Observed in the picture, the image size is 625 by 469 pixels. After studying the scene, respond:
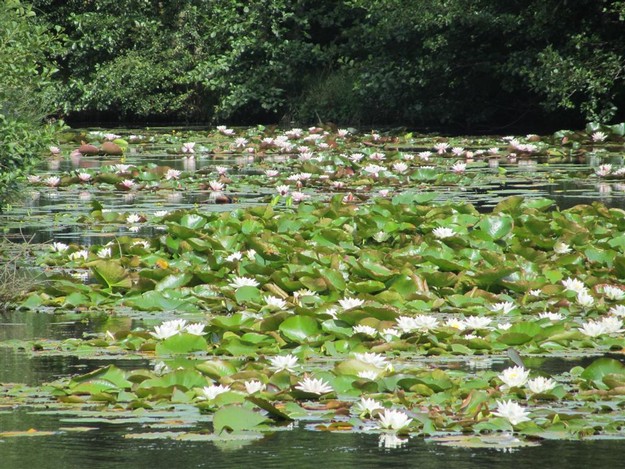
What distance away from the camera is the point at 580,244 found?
6453 millimetres

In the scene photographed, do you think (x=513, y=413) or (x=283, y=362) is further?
(x=283, y=362)

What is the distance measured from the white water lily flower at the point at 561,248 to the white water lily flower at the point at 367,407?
3086 mm

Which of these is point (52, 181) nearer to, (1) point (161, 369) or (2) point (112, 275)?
(2) point (112, 275)

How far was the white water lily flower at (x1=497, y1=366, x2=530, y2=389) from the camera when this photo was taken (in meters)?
3.65

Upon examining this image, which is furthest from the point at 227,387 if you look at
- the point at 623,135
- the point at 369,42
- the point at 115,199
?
the point at 369,42

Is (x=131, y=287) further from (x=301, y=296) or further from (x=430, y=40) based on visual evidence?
(x=430, y=40)

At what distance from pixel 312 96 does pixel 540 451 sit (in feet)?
57.7

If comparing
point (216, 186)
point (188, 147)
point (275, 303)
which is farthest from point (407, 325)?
point (188, 147)

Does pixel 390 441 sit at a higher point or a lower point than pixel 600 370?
lower

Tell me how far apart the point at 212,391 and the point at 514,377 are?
3.03 ft

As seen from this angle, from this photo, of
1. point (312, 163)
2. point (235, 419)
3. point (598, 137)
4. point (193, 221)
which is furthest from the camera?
point (598, 137)

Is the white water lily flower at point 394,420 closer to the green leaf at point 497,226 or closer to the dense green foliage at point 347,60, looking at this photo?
the green leaf at point 497,226

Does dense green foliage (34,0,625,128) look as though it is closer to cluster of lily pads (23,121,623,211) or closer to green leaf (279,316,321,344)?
cluster of lily pads (23,121,623,211)

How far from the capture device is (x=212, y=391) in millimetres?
3568
